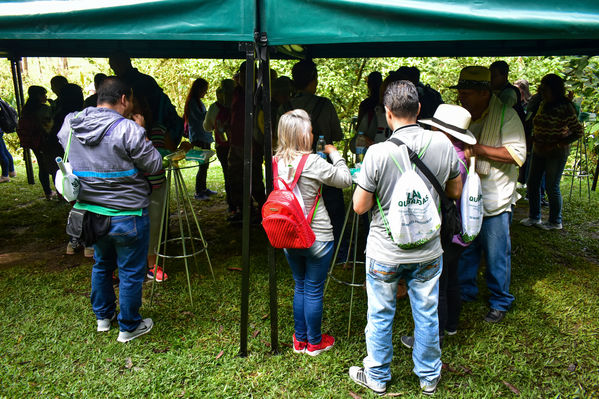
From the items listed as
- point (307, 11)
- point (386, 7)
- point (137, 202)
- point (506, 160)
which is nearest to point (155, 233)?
point (137, 202)

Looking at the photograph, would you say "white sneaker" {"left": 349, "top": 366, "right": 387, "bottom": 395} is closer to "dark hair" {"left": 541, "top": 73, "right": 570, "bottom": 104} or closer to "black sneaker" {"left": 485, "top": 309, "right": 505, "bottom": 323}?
"black sneaker" {"left": 485, "top": 309, "right": 505, "bottom": 323}

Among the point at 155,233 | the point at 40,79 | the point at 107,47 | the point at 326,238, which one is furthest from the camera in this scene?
the point at 40,79

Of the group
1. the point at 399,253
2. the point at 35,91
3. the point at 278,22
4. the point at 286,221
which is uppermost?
the point at 278,22

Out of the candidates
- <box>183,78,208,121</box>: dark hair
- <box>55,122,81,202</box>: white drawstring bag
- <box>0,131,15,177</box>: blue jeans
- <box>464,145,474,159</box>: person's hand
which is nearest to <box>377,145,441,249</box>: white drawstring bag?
<box>464,145,474,159</box>: person's hand

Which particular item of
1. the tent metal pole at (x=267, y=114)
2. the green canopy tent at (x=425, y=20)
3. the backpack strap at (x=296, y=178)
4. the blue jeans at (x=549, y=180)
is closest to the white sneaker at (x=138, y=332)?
the tent metal pole at (x=267, y=114)

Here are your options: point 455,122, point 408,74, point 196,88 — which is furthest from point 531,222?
point 196,88

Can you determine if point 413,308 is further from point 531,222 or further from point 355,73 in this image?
point 355,73

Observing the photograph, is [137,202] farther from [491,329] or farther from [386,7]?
[491,329]

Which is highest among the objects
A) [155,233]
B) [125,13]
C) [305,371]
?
[125,13]

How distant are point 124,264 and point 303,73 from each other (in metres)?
2.19

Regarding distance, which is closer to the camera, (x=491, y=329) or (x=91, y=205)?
(x=91, y=205)

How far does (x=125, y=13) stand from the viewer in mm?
2385

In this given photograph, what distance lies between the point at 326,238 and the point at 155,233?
1994 millimetres

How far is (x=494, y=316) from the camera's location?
3230 mm
